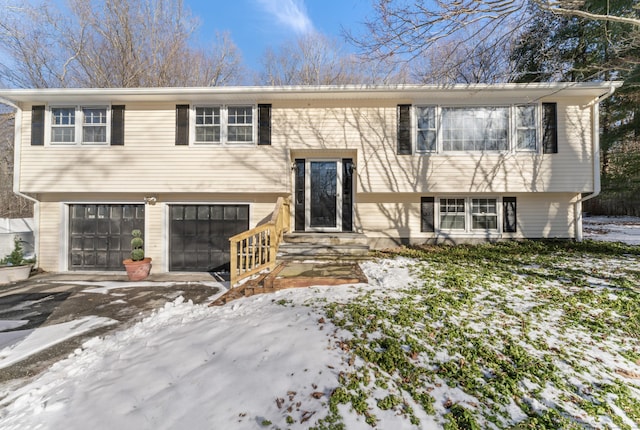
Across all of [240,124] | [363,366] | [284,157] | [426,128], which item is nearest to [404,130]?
[426,128]

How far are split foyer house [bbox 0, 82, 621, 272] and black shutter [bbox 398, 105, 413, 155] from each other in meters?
0.04

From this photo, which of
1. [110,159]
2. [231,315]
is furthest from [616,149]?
[110,159]

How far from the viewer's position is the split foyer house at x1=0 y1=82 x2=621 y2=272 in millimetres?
6867

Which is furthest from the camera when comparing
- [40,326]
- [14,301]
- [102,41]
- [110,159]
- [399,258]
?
[102,41]

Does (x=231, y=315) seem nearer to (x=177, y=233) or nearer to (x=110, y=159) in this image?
(x=177, y=233)

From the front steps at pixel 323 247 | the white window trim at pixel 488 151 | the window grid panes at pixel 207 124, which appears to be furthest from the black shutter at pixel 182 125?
the white window trim at pixel 488 151

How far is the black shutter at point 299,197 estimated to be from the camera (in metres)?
7.62

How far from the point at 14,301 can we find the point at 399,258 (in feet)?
26.3

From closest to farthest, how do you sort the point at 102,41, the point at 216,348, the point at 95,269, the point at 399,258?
the point at 216,348, the point at 399,258, the point at 95,269, the point at 102,41

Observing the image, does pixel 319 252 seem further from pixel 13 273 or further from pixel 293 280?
pixel 13 273

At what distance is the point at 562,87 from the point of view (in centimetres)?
646

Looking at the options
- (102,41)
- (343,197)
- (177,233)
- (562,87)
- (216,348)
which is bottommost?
(216,348)

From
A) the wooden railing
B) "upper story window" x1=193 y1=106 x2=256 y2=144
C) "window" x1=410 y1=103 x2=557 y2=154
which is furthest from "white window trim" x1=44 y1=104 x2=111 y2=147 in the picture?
"window" x1=410 y1=103 x2=557 y2=154

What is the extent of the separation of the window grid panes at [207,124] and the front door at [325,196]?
7.74 ft
